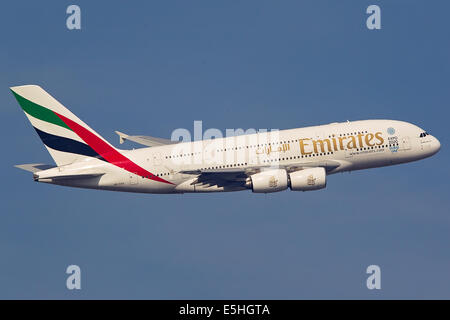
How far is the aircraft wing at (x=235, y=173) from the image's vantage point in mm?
70488

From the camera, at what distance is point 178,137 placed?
77.2 m

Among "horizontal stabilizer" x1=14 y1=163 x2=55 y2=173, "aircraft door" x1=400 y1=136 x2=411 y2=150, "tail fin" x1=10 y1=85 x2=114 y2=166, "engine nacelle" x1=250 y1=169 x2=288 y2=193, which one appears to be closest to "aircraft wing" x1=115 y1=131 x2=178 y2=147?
"tail fin" x1=10 y1=85 x2=114 y2=166

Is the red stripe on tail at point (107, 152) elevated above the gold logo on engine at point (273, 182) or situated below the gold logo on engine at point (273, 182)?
above

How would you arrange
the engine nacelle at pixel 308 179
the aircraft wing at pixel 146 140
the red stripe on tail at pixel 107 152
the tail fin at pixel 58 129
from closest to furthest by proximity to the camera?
the engine nacelle at pixel 308 179
the red stripe on tail at pixel 107 152
the tail fin at pixel 58 129
the aircraft wing at pixel 146 140

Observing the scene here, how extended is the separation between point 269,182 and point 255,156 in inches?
132

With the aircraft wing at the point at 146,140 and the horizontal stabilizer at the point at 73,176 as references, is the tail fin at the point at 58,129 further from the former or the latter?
the aircraft wing at the point at 146,140

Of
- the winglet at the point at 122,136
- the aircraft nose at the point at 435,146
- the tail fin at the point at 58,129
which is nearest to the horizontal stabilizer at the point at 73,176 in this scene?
the tail fin at the point at 58,129

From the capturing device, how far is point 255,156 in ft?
236

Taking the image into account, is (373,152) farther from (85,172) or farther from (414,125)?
(85,172)

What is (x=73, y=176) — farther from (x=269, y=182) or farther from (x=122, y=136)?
(x=269, y=182)

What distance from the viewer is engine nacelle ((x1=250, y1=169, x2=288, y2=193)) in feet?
230

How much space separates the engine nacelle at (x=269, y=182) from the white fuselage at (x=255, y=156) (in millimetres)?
1447

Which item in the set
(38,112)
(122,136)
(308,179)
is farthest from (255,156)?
(38,112)

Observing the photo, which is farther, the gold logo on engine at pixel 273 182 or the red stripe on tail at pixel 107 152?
the red stripe on tail at pixel 107 152
